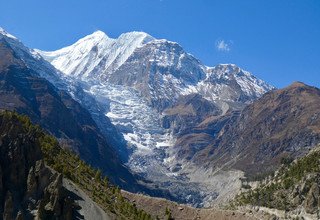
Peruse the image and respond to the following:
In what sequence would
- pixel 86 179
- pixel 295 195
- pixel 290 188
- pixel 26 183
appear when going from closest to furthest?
1. pixel 26 183
2. pixel 86 179
3. pixel 295 195
4. pixel 290 188

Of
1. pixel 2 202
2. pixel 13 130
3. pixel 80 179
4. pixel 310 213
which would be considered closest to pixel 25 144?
pixel 13 130

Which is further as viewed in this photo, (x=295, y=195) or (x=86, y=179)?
(x=295, y=195)

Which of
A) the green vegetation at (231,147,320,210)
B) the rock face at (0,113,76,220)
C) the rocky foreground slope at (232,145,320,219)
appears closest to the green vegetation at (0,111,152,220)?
the rock face at (0,113,76,220)

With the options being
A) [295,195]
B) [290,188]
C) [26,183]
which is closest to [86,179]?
[26,183]

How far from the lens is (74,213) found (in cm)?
8038

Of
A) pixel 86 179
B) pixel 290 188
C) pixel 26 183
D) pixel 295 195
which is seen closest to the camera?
pixel 26 183

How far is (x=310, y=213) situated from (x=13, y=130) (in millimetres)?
98459

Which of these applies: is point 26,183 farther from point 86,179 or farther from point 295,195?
point 295,195

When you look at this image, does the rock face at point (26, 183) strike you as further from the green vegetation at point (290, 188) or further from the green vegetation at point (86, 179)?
the green vegetation at point (290, 188)

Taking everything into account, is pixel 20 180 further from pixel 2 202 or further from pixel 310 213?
pixel 310 213

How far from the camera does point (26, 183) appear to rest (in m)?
80.6

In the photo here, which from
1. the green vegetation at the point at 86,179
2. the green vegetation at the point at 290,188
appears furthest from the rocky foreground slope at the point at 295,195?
the green vegetation at the point at 86,179

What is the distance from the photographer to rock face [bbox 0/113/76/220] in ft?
245

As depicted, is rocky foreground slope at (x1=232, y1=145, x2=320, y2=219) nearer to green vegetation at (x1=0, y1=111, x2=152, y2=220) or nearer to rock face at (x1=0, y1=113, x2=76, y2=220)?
green vegetation at (x1=0, y1=111, x2=152, y2=220)
